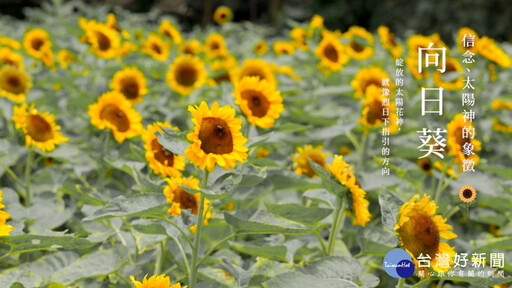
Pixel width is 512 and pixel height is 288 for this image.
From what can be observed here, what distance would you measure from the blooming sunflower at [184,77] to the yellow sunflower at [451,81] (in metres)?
1.13

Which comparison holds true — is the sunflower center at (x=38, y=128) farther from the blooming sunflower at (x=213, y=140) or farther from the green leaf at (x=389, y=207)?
the green leaf at (x=389, y=207)

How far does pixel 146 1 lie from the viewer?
364 inches

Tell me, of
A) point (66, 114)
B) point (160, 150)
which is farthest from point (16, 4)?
point (160, 150)

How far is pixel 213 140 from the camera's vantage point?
1106 mm

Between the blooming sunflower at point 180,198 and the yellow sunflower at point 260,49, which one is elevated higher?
the yellow sunflower at point 260,49

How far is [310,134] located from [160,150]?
1.04m

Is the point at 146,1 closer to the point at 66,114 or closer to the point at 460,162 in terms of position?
the point at 66,114

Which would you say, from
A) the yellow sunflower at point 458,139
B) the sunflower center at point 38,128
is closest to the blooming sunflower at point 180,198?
the sunflower center at point 38,128

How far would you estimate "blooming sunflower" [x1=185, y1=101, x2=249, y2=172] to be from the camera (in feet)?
3.59

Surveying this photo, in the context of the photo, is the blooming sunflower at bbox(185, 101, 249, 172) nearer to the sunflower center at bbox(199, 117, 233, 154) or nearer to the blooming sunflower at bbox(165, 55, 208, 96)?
the sunflower center at bbox(199, 117, 233, 154)

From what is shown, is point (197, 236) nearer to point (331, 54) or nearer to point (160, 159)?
point (160, 159)

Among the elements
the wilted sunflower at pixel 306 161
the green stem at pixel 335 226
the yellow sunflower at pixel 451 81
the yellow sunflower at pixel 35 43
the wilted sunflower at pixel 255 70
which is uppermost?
the yellow sunflower at pixel 35 43

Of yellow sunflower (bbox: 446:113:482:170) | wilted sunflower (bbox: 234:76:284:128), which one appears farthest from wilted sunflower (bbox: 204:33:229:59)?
yellow sunflower (bbox: 446:113:482:170)

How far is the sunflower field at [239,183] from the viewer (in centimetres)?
114
